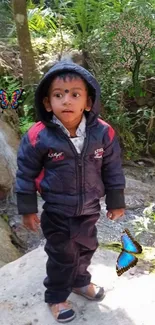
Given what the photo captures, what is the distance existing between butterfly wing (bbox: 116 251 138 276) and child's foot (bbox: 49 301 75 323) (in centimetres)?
39

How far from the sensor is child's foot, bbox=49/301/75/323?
95.4 inches

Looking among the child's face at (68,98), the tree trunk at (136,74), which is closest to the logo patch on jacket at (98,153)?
the child's face at (68,98)

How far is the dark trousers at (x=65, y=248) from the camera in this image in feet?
7.55

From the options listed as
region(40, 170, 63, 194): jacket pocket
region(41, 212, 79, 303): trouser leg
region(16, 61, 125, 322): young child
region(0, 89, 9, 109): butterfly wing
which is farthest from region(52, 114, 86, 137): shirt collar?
region(0, 89, 9, 109): butterfly wing

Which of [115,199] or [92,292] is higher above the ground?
[115,199]

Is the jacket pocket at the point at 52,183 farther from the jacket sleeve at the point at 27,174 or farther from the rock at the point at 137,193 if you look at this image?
the rock at the point at 137,193

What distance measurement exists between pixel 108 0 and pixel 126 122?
82.1 inches

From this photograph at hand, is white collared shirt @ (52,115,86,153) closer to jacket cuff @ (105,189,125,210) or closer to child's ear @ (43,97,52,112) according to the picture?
child's ear @ (43,97,52,112)

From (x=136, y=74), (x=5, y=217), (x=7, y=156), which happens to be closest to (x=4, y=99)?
(x=7, y=156)

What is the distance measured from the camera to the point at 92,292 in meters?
2.60

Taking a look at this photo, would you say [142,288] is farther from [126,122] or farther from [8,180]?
[126,122]

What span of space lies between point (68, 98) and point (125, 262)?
107cm

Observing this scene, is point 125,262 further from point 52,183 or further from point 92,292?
point 52,183

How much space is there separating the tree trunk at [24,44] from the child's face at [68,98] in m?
3.97
